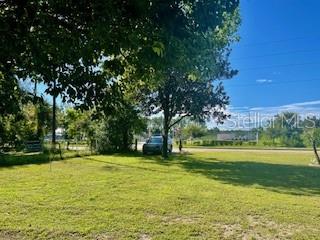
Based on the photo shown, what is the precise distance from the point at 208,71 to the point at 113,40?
165cm

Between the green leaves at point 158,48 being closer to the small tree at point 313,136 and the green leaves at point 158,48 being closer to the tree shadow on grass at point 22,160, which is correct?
the tree shadow on grass at point 22,160

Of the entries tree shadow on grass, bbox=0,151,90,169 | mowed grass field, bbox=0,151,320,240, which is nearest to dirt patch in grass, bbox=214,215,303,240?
mowed grass field, bbox=0,151,320,240

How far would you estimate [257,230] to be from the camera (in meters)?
6.34

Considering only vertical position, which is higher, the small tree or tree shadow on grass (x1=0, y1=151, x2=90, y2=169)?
the small tree

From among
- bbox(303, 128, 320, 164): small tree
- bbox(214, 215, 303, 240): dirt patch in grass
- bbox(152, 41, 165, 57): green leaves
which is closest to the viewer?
bbox(152, 41, 165, 57): green leaves

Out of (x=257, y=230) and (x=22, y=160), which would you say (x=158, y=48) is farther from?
(x=22, y=160)

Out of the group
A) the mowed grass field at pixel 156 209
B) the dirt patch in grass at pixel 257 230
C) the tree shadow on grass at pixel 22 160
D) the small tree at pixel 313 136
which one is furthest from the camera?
the small tree at pixel 313 136

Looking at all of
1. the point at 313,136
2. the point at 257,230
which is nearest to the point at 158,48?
the point at 257,230

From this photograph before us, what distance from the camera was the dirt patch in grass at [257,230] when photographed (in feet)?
19.8

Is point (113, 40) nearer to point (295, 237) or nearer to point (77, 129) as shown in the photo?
point (295, 237)

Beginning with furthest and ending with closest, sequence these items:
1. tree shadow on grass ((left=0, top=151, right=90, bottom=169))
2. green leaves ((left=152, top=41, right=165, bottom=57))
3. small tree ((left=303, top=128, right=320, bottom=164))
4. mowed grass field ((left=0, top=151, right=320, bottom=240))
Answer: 1. small tree ((left=303, top=128, right=320, bottom=164))
2. tree shadow on grass ((left=0, top=151, right=90, bottom=169))
3. mowed grass field ((left=0, top=151, right=320, bottom=240))
4. green leaves ((left=152, top=41, right=165, bottom=57))

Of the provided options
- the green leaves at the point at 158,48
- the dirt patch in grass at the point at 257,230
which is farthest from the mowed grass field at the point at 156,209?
the green leaves at the point at 158,48

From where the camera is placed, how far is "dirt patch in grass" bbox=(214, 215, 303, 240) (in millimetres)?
6023

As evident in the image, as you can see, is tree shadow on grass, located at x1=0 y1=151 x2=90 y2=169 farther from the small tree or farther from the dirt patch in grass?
the dirt patch in grass
